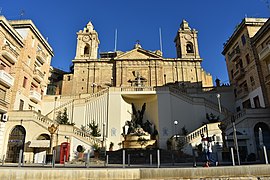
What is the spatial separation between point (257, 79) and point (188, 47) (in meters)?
22.0

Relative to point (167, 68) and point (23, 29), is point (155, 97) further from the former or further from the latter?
point (23, 29)

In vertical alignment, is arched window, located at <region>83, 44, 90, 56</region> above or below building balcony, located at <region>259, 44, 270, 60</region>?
above

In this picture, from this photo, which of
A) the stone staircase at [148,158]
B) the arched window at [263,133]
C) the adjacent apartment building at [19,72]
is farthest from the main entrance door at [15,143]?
the arched window at [263,133]

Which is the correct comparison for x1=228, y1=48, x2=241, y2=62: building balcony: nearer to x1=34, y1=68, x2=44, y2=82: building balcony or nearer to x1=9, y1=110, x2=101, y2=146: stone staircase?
x1=9, y1=110, x2=101, y2=146: stone staircase

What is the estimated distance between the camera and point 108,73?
136 ft

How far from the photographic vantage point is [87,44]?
4575 cm

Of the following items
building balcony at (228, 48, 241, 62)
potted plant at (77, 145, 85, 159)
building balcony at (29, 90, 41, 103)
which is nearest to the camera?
potted plant at (77, 145, 85, 159)

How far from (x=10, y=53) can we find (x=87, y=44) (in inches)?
902

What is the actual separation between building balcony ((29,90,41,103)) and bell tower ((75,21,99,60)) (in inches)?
609

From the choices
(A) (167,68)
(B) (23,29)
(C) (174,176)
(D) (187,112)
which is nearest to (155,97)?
(D) (187,112)

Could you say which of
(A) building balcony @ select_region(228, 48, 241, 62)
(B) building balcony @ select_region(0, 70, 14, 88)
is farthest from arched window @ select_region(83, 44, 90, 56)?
(A) building balcony @ select_region(228, 48, 241, 62)

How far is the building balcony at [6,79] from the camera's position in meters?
22.1

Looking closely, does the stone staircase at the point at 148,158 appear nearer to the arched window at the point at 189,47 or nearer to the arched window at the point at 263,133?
the arched window at the point at 263,133

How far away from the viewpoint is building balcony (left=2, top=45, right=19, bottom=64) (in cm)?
2300
